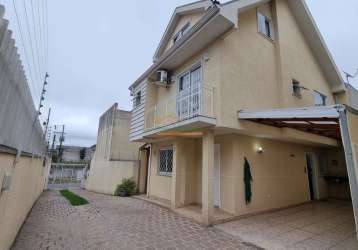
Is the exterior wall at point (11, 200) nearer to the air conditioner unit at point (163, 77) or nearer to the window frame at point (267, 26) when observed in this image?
the air conditioner unit at point (163, 77)

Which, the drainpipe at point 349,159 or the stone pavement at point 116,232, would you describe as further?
the stone pavement at point 116,232

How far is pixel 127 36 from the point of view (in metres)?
14.0

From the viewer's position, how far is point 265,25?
9.11m

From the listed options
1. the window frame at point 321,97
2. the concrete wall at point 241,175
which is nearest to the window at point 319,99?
the window frame at point 321,97

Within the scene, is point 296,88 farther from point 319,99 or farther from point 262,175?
point 262,175

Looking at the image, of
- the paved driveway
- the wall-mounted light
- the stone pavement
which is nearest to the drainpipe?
the paved driveway

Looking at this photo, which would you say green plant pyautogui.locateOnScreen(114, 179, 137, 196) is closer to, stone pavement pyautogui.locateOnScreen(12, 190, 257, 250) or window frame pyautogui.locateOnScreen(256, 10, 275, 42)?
stone pavement pyautogui.locateOnScreen(12, 190, 257, 250)

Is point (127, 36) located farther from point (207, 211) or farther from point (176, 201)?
point (207, 211)

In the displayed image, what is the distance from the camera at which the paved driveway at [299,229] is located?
4793 millimetres

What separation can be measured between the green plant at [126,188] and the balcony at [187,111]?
497 cm

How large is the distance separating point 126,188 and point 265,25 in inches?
488

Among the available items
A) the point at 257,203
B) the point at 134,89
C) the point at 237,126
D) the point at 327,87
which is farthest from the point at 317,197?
the point at 134,89

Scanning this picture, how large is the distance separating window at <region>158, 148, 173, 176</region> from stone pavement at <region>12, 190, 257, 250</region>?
269 cm

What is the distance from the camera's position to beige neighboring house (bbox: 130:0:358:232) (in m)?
6.53
